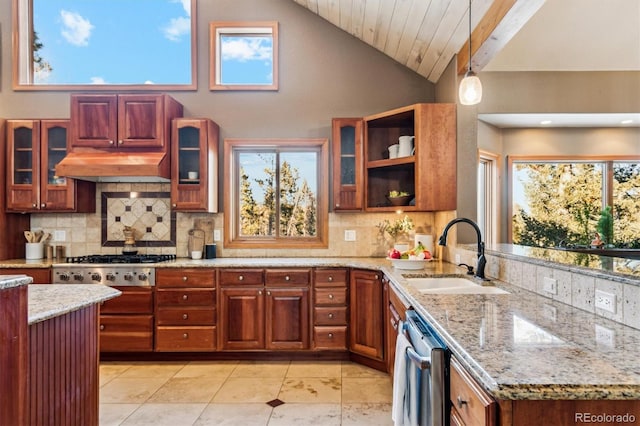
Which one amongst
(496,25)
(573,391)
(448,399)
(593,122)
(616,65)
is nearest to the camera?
(573,391)

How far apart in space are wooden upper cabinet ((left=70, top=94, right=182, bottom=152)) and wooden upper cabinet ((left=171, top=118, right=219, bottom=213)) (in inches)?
6.9

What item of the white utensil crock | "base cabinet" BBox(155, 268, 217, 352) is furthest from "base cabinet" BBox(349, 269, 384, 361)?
"base cabinet" BBox(155, 268, 217, 352)

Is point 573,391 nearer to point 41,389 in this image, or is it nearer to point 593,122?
point 41,389

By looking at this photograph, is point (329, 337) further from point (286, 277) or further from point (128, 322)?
point (128, 322)

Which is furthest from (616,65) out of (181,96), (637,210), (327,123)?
(181,96)

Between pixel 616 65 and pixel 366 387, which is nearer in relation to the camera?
pixel 366 387

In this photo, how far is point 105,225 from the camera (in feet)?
13.3

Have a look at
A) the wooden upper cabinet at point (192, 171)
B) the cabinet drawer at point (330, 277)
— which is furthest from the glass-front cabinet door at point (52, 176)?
the cabinet drawer at point (330, 277)

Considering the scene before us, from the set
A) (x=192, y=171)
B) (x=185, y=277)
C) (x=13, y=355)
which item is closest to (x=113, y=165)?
(x=192, y=171)

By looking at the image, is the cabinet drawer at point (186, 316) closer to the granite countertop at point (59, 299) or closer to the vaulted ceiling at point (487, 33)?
the granite countertop at point (59, 299)

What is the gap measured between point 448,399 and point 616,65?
414 cm

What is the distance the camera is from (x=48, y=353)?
167 centimetres

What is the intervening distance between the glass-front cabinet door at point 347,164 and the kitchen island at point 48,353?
229cm

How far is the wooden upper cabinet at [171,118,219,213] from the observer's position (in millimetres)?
3678
